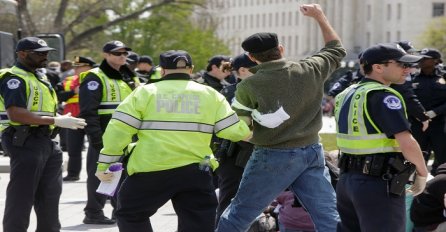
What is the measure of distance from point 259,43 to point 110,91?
2970 mm

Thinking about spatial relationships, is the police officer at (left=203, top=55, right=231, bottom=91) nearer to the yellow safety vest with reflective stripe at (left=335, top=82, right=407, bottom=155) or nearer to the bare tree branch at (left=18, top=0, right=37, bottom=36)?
the yellow safety vest with reflective stripe at (left=335, top=82, right=407, bottom=155)

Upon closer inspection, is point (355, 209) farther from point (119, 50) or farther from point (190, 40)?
point (190, 40)

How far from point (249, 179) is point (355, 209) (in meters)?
0.95

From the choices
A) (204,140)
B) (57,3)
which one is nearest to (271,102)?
(204,140)

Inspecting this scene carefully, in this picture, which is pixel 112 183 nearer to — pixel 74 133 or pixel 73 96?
pixel 74 133

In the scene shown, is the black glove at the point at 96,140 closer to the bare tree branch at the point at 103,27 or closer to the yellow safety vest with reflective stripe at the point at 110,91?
the yellow safety vest with reflective stripe at the point at 110,91

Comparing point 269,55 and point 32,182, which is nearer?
point 269,55

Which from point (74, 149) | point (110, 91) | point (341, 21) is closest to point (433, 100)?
point (74, 149)

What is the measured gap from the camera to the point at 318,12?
7875 millimetres

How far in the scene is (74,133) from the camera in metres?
14.6

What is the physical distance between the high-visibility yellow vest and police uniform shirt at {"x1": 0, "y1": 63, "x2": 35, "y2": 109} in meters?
1.74

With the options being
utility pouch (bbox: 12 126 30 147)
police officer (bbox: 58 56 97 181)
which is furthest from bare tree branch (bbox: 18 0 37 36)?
utility pouch (bbox: 12 126 30 147)

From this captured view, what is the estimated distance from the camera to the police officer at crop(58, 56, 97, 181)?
14703 millimetres

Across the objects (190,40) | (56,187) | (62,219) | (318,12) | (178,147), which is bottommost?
(190,40)
